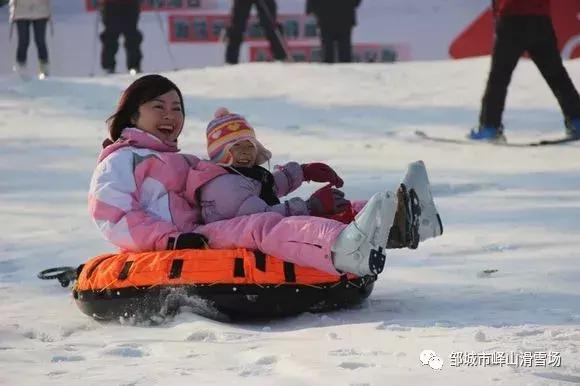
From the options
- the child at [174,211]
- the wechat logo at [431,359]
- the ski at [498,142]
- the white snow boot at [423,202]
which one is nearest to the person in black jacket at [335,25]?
the ski at [498,142]

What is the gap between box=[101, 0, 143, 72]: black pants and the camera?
1138 cm

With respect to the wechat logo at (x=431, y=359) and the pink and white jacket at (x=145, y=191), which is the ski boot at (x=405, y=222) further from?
the wechat logo at (x=431, y=359)

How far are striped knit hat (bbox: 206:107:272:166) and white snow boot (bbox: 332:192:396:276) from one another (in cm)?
60

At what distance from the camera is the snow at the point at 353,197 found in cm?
301

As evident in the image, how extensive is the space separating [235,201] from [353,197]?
8.20ft

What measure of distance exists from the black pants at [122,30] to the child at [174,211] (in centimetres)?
736

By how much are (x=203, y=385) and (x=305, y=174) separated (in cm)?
158

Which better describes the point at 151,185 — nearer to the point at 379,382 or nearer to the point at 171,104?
the point at 171,104

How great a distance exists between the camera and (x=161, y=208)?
13.1 ft

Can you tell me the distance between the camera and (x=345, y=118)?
30.2 ft

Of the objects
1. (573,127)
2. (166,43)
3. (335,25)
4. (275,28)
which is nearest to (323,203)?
(573,127)

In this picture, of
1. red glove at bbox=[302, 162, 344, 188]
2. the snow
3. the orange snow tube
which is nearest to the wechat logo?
the snow

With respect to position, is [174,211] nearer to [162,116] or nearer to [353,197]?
[162,116]

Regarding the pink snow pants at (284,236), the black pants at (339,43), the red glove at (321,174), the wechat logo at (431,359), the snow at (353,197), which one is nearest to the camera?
the wechat logo at (431,359)
